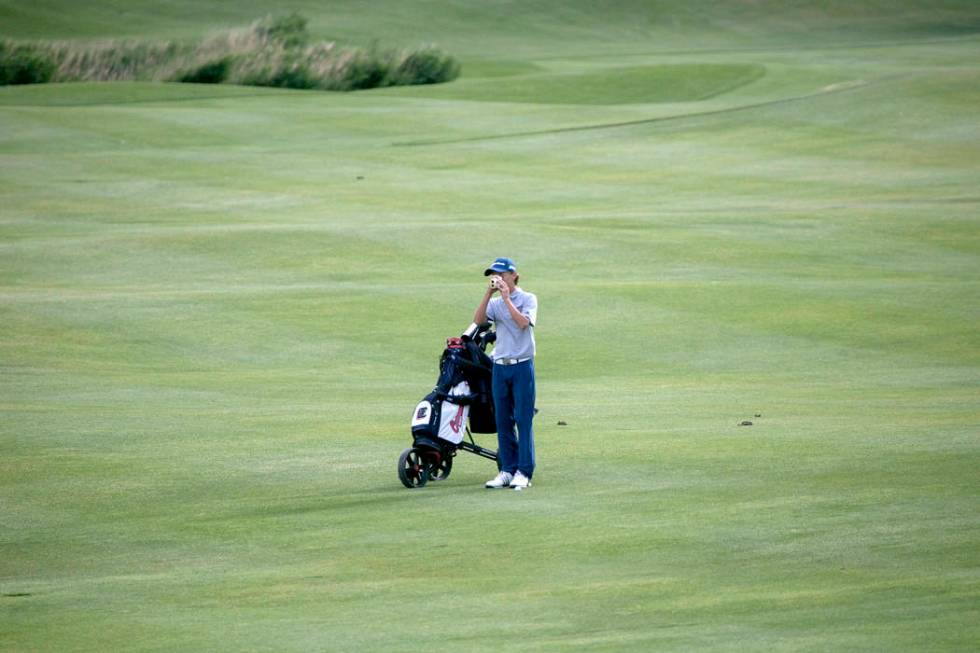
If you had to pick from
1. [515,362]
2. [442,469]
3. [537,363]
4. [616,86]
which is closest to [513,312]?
[515,362]

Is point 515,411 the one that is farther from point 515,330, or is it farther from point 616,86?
point 616,86

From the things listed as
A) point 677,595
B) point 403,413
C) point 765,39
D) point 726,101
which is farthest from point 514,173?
point 765,39

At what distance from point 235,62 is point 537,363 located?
123 ft

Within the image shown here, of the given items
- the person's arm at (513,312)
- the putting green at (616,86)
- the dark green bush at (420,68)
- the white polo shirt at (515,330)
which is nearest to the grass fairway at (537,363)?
the putting green at (616,86)

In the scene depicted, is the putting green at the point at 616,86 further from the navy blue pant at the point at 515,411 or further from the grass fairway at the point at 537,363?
the navy blue pant at the point at 515,411

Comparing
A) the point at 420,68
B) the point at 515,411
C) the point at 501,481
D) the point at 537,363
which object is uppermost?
the point at 420,68

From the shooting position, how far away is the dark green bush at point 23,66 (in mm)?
52688

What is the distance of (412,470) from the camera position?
1307 cm

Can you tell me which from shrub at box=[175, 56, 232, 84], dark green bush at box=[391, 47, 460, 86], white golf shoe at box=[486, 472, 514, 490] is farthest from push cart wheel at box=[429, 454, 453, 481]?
dark green bush at box=[391, 47, 460, 86]

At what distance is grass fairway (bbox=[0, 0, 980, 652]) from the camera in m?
9.16

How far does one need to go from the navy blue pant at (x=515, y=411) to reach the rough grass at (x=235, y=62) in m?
44.0

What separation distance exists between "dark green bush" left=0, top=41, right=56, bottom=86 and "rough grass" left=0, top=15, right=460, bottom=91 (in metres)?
0.03

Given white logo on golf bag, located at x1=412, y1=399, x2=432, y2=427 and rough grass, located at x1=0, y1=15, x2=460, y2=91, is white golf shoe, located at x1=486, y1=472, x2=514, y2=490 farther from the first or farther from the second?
rough grass, located at x1=0, y1=15, x2=460, y2=91

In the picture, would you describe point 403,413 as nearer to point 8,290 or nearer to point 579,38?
point 8,290
